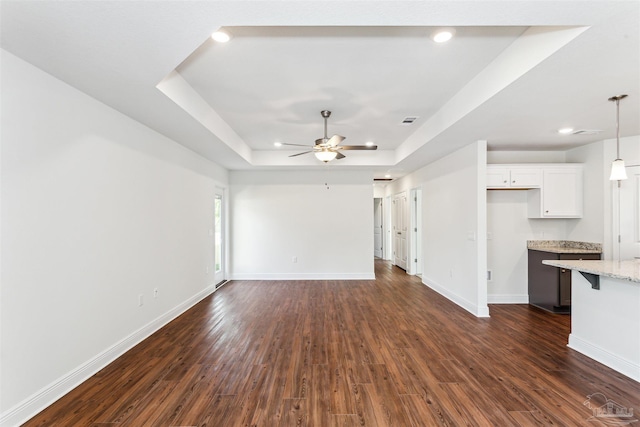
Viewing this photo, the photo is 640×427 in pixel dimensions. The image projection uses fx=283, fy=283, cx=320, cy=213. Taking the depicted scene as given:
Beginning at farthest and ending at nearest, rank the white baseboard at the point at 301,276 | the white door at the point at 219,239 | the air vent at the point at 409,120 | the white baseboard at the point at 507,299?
the white baseboard at the point at 301,276
the white door at the point at 219,239
the white baseboard at the point at 507,299
the air vent at the point at 409,120

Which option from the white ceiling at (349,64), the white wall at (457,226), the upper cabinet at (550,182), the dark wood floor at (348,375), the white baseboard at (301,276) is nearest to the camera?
the white ceiling at (349,64)

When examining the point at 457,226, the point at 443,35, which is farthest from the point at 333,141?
the point at 457,226

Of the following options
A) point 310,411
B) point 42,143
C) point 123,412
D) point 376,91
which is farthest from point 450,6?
point 123,412

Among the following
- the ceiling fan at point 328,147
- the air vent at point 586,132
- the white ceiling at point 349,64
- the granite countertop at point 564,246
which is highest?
the white ceiling at point 349,64

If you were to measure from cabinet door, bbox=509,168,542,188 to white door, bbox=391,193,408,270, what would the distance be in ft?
10.3

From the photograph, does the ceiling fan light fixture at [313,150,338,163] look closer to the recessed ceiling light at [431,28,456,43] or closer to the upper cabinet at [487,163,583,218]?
the recessed ceiling light at [431,28,456,43]

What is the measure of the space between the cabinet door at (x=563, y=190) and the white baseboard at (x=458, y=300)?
1933 mm

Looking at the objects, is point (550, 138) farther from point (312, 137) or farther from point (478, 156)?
point (312, 137)

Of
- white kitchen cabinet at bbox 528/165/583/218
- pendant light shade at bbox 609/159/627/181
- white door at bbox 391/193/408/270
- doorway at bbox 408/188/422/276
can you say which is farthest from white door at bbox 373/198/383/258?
pendant light shade at bbox 609/159/627/181

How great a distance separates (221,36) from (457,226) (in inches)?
165

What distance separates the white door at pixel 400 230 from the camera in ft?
24.6

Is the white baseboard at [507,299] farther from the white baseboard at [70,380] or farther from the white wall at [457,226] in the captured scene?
the white baseboard at [70,380]

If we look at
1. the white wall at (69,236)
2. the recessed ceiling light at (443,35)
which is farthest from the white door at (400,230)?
the white wall at (69,236)

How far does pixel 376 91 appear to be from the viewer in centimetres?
307
